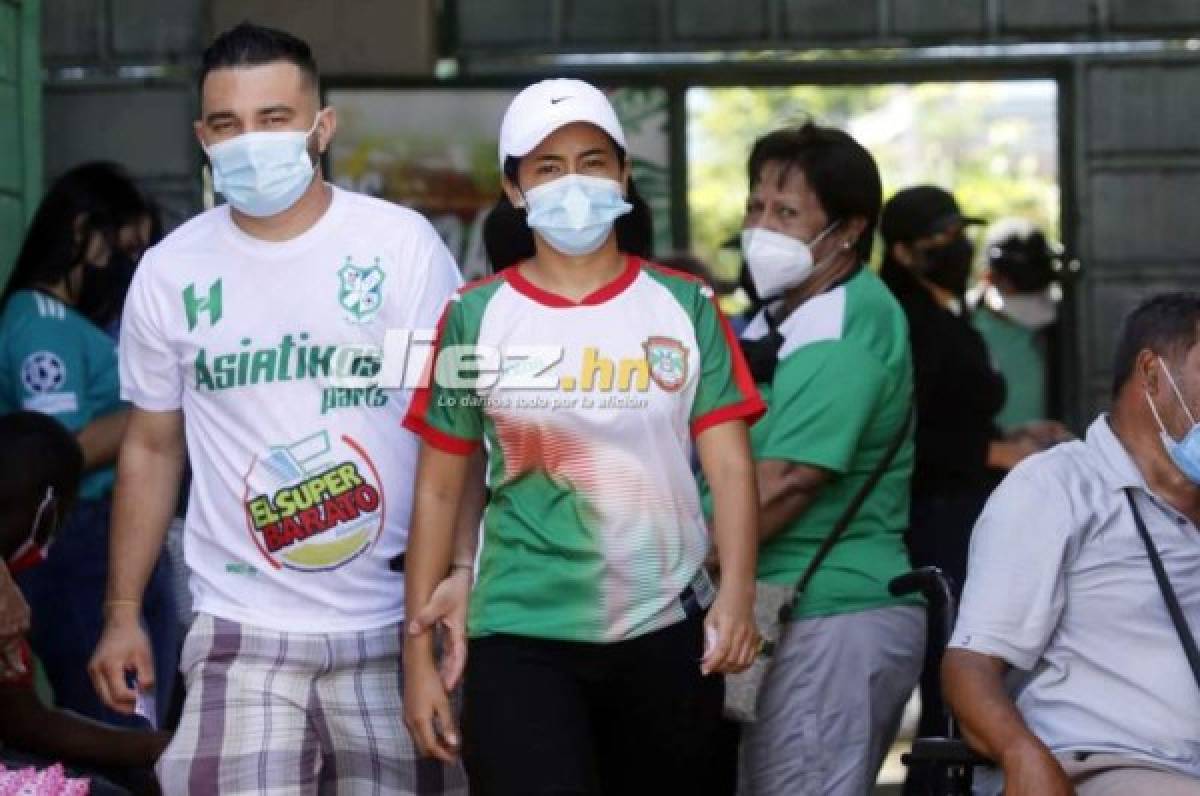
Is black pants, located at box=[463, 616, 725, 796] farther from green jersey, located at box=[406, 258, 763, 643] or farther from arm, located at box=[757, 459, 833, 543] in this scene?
arm, located at box=[757, 459, 833, 543]

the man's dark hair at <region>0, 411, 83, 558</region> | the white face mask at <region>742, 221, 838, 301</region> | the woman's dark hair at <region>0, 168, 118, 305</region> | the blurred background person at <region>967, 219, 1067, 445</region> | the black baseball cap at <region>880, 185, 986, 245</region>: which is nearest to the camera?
the man's dark hair at <region>0, 411, 83, 558</region>

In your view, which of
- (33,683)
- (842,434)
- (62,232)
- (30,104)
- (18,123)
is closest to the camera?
(842,434)

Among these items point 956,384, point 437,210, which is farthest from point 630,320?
point 437,210

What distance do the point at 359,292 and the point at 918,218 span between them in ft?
8.94

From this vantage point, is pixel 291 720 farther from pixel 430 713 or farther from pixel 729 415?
pixel 729 415

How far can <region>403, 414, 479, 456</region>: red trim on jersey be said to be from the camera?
15.6ft

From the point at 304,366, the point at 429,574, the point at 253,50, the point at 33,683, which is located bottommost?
the point at 33,683

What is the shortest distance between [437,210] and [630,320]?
15.9 ft

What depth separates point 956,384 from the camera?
6754mm

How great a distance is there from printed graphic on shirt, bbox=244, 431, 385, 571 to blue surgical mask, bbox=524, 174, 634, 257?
0.55m

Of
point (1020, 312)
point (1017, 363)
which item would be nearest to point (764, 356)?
point (1020, 312)

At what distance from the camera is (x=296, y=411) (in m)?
4.85

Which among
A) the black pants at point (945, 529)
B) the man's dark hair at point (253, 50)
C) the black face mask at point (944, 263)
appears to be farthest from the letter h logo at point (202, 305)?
the black face mask at point (944, 263)

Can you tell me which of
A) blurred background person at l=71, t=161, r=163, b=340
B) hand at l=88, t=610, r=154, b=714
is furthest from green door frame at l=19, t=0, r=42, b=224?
hand at l=88, t=610, r=154, b=714
